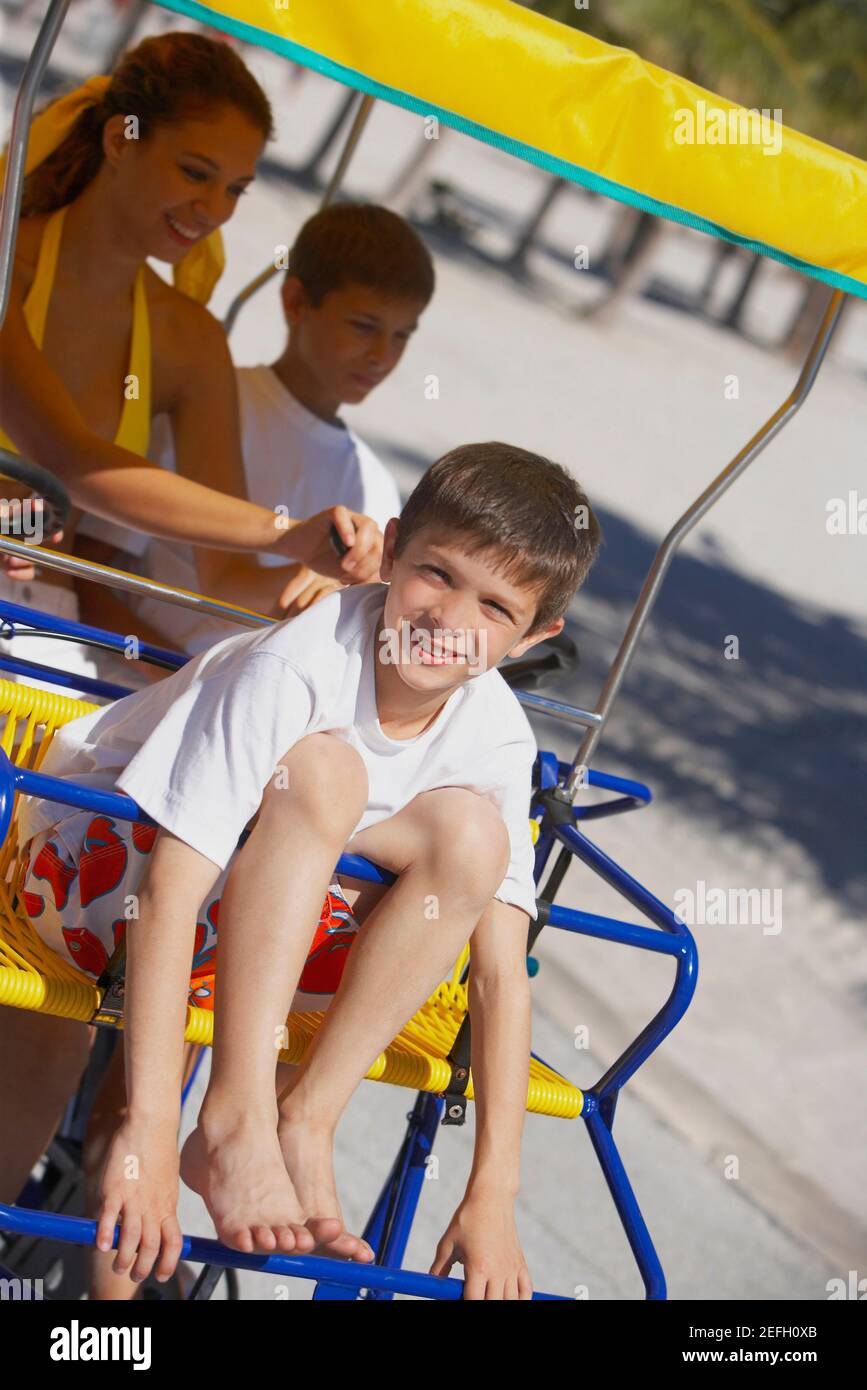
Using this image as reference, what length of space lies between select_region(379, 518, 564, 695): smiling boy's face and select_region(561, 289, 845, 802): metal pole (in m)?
0.45

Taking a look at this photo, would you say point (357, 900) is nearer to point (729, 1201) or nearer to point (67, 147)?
point (67, 147)

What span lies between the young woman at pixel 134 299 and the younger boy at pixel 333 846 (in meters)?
0.43

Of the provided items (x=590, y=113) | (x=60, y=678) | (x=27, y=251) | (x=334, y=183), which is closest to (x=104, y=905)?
(x=60, y=678)

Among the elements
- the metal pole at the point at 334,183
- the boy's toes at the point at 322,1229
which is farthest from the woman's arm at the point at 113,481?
the metal pole at the point at 334,183

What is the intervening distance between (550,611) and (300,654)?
34 cm

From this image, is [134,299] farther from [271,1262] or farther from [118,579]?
[271,1262]

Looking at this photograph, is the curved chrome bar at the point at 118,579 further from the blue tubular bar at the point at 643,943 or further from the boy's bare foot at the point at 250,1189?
the boy's bare foot at the point at 250,1189

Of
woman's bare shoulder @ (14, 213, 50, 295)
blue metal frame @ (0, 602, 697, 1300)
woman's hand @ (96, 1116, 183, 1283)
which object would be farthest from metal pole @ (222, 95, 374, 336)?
woman's hand @ (96, 1116, 183, 1283)

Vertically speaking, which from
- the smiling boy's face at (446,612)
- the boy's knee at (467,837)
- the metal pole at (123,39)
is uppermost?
the metal pole at (123,39)

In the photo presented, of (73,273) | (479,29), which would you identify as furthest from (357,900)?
(73,273)

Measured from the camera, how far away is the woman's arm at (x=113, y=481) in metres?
2.36

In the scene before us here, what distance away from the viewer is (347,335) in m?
2.98

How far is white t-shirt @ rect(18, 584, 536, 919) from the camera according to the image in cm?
171

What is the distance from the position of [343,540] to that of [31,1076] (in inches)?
34.7
